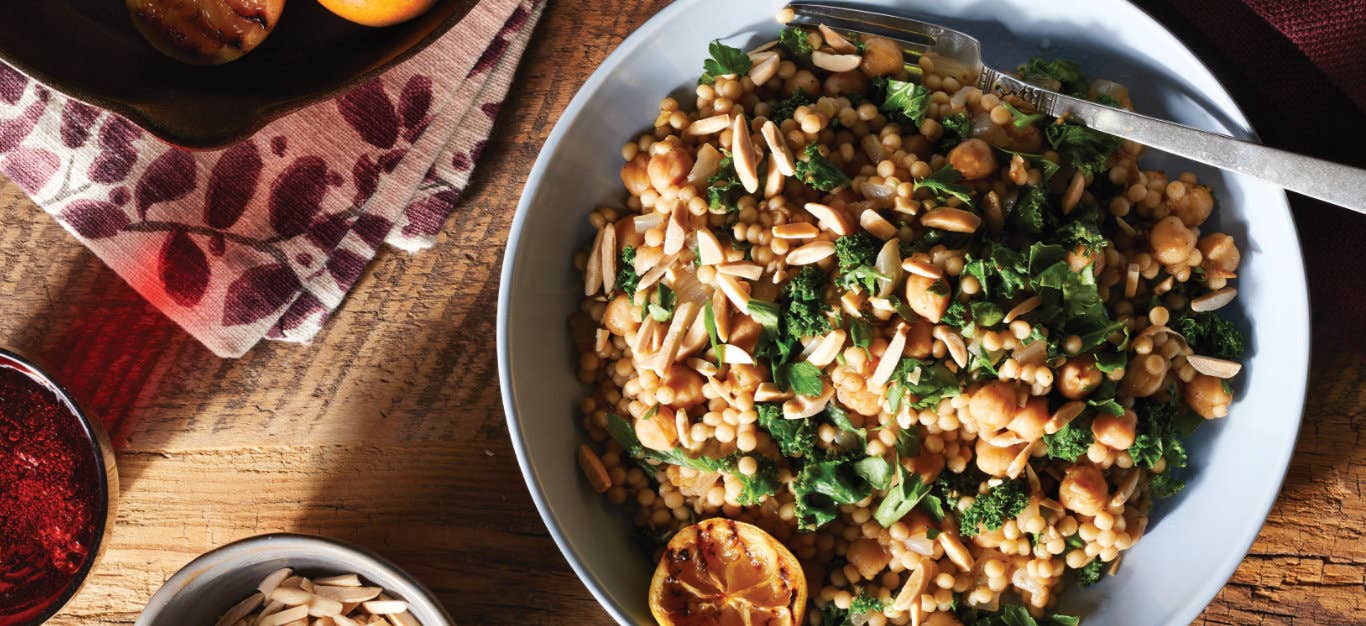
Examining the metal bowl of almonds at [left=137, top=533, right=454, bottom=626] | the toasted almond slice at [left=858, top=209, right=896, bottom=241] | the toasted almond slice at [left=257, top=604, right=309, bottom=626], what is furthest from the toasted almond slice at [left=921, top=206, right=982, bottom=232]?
the toasted almond slice at [left=257, top=604, right=309, bottom=626]

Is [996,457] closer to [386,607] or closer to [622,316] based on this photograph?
[622,316]

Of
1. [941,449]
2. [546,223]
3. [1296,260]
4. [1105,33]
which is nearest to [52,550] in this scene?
[546,223]

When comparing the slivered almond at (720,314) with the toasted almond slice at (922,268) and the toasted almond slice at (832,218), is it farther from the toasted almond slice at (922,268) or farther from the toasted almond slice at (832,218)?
the toasted almond slice at (922,268)

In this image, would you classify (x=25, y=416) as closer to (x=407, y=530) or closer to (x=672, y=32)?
(x=407, y=530)

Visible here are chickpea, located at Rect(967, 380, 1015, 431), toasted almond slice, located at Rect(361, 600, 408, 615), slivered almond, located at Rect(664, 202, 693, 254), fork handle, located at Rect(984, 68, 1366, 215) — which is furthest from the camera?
toasted almond slice, located at Rect(361, 600, 408, 615)

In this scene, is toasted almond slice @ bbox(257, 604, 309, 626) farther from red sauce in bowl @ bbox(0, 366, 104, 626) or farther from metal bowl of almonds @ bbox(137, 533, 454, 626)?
red sauce in bowl @ bbox(0, 366, 104, 626)

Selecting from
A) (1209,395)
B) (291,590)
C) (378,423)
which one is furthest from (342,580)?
(1209,395)

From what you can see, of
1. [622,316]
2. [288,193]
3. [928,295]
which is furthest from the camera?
[288,193]
